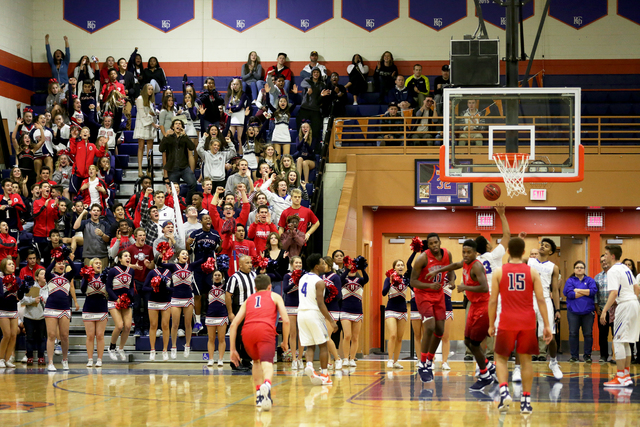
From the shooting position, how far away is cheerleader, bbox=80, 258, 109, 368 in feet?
42.3

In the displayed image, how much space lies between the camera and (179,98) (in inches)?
886

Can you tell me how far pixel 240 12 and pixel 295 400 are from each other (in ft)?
56.2

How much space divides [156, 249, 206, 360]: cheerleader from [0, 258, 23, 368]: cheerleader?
2589mm

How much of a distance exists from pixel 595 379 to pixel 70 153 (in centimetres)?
1210

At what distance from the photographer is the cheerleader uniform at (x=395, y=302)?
12.8m

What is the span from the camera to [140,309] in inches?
550

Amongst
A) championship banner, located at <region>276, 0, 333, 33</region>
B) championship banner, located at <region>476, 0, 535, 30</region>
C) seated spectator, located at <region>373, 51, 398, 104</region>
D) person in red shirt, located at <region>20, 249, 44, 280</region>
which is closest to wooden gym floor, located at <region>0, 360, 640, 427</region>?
person in red shirt, located at <region>20, 249, 44, 280</region>

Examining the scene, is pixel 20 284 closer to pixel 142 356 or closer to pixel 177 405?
pixel 142 356

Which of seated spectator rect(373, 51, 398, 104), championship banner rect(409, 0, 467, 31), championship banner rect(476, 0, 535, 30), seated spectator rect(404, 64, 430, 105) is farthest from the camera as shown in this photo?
championship banner rect(409, 0, 467, 31)

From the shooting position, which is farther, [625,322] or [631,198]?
[631,198]

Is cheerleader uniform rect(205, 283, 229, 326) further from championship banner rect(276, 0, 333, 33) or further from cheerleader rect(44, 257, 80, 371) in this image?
championship banner rect(276, 0, 333, 33)

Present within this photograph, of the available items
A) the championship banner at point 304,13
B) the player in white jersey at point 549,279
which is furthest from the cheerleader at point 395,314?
the championship banner at point 304,13

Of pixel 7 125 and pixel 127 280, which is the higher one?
pixel 7 125

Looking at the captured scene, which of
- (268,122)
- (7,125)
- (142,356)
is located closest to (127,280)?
(142,356)
